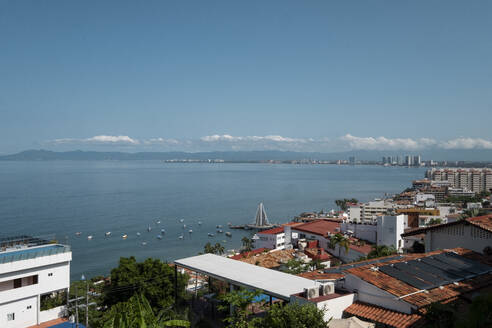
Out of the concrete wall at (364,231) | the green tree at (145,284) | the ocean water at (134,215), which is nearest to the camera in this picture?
the green tree at (145,284)

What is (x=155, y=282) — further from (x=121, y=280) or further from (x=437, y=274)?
(x=437, y=274)

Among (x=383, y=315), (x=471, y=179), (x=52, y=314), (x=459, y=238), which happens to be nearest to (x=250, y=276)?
(x=383, y=315)

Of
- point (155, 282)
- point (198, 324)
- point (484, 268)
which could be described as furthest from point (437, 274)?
point (155, 282)

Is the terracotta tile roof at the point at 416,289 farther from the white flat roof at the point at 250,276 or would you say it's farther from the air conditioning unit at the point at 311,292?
the white flat roof at the point at 250,276

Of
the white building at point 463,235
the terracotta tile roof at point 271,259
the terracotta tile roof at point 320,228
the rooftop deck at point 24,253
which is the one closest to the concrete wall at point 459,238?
the white building at point 463,235

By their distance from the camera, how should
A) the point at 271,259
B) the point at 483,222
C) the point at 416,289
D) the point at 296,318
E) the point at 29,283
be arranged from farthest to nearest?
the point at 271,259, the point at 29,283, the point at 483,222, the point at 416,289, the point at 296,318

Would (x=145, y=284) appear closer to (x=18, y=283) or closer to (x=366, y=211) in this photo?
(x=18, y=283)
